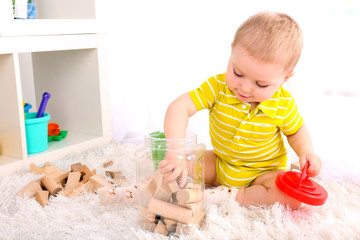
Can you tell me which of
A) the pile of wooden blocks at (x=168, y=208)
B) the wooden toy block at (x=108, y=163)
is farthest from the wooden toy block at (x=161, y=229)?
the wooden toy block at (x=108, y=163)

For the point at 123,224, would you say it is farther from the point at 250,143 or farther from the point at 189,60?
the point at 189,60

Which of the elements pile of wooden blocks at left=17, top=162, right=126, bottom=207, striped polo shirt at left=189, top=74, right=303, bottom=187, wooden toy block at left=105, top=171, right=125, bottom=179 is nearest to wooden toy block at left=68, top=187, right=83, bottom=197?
pile of wooden blocks at left=17, top=162, right=126, bottom=207

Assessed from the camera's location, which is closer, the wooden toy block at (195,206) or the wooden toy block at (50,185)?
the wooden toy block at (195,206)

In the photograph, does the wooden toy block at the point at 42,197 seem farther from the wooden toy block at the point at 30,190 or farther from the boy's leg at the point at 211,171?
the boy's leg at the point at 211,171

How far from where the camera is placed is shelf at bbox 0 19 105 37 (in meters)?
1.05

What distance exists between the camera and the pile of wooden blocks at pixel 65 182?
916 millimetres

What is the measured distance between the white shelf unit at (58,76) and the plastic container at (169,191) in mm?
516

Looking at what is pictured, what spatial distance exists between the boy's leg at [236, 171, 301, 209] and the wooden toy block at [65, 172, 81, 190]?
0.41 meters

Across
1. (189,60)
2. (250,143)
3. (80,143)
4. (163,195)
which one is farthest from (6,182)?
(189,60)

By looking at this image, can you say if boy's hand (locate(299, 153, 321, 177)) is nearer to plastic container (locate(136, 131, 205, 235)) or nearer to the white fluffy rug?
the white fluffy rug

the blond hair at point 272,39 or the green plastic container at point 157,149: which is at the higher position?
the blond hair at point 272,39

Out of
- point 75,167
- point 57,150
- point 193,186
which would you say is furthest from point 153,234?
point 57,150

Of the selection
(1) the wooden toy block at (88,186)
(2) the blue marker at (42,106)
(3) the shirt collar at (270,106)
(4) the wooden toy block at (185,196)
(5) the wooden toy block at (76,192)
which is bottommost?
(5) the wooden toy block at (76,192)

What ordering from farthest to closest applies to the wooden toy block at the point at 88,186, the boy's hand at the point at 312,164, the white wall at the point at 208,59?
the white wall at the point at 208,59 < the wooden toy block at the point at 88,186 < the boy's hand at the point at 312,164
